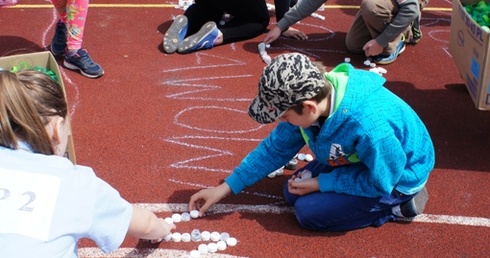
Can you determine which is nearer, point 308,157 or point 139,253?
point 139,253

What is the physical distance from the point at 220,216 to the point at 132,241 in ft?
1.49

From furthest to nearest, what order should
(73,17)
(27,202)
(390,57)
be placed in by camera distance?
1. (390,57)
2. (73,17)
3. (27,202)

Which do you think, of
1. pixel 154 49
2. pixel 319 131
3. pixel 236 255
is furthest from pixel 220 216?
pixel 154 49

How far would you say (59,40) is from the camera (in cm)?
434

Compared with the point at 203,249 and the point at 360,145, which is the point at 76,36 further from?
the point at 360,145

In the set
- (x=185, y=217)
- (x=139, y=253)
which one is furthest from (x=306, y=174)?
(x=139, y=253)

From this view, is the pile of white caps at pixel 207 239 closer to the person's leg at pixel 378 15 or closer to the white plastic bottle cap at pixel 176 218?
the white plastic bottle cap at pixel 176 218

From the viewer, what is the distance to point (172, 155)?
3352mm

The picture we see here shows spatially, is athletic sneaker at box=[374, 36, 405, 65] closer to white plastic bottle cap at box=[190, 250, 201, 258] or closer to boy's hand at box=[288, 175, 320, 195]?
boy's hand at box=[288, 175, 320, 195]

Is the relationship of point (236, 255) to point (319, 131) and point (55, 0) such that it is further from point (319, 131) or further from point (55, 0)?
point (55, 0)

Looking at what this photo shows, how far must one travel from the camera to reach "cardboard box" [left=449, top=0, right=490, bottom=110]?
3.04 metres

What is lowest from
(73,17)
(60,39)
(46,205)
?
(60,39)

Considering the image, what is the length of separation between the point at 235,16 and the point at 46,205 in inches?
136

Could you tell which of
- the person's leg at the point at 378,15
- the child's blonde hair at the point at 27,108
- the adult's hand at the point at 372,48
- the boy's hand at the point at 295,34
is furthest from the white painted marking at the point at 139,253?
the boy's hand at the point at 295,34
